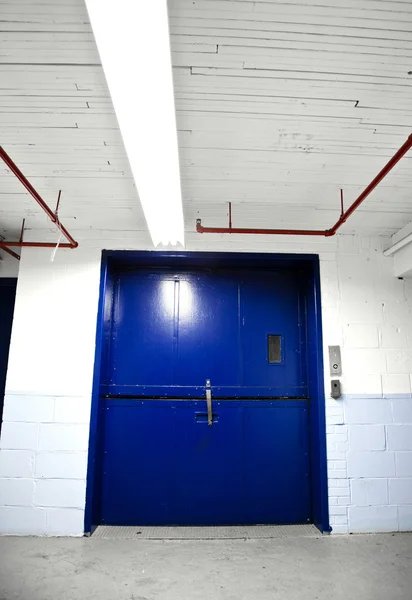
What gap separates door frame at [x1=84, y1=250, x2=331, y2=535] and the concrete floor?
35 centimetres

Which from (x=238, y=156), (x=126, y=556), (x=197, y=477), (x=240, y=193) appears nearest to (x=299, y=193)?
(x=240, y=193)

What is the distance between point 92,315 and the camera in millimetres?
3252

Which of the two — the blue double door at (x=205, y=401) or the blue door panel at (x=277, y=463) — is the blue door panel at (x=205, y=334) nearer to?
the blue double door at (x=205, y=401)

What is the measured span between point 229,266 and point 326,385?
149cm

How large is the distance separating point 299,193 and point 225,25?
1457 millimetres

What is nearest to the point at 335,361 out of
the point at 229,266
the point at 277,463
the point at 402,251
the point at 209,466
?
the point at 277,463

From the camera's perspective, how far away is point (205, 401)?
334 centimetres

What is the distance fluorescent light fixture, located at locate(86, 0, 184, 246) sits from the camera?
3.61ft

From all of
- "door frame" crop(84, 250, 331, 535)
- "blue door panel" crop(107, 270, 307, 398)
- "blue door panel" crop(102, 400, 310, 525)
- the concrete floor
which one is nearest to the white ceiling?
"door frame" crop(84, 250, 331, 535)

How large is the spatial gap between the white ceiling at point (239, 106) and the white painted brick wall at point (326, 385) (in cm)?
55

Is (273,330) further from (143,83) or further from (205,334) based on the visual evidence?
(143,83)

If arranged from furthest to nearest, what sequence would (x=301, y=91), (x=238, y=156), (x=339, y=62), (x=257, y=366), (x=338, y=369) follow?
(x=257, y=366), (x=338, y=369), (x=238, y=156), (x=301, y=91), (x=339, y=62)

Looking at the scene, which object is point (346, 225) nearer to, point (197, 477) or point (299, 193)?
point (299, 193)

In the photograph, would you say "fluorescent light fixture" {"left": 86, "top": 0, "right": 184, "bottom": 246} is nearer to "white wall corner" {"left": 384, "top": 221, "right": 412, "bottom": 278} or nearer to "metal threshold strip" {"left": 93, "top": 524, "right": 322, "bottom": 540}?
"white wall corner" {"left": 384, "top": 221, "right": 412, "bottom": 278}
